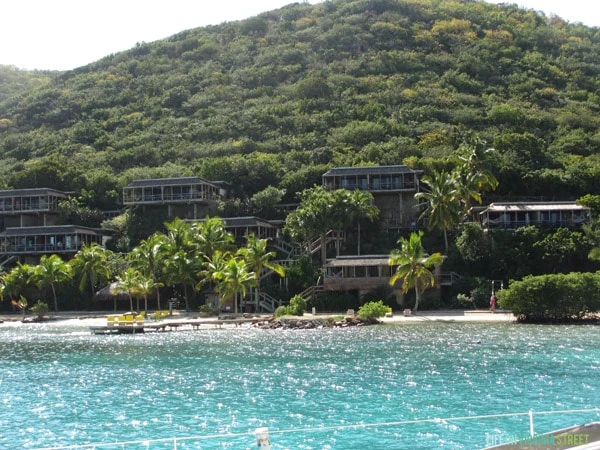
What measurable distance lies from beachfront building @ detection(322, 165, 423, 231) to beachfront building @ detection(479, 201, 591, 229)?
853 cm

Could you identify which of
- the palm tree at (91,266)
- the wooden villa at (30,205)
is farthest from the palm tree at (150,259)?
the wooden villa at (30,205)

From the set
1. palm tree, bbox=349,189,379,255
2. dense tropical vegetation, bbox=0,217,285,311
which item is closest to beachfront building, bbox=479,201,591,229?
palm tree, bbox=349,189,379,255

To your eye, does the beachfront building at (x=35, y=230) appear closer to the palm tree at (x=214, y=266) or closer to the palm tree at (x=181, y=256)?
the palm tree at (x=181, y=256)

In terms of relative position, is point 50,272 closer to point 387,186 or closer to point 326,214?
point 326,214

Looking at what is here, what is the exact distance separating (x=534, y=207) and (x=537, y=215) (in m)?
0.82

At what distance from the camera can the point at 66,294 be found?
67.9m

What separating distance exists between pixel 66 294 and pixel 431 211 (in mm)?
34903

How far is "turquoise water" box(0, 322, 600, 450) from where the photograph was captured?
1961 centimetres

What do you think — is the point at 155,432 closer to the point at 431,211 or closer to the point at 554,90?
the point at 431,211

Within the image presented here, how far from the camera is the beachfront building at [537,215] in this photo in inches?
2456

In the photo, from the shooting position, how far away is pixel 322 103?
11219cm

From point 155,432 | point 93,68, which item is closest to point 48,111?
point 93,68

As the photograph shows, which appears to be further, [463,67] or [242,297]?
[463,67]

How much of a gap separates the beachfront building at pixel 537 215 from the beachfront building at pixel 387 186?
8.53 metres
